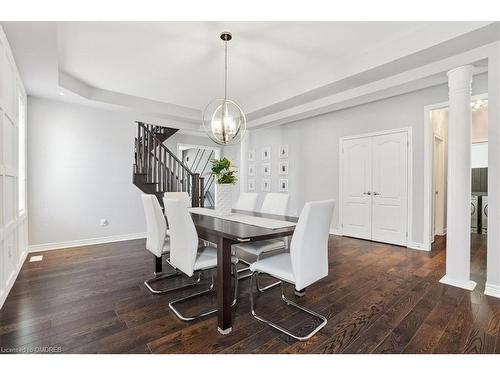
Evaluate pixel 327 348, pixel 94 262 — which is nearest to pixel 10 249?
pixel 94 262

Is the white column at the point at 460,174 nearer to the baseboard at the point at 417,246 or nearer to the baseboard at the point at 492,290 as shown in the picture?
the baseboard at the point at 492,290

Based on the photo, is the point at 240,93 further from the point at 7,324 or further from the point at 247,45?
the point at 7,324

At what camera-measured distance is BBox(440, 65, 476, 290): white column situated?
2.62m

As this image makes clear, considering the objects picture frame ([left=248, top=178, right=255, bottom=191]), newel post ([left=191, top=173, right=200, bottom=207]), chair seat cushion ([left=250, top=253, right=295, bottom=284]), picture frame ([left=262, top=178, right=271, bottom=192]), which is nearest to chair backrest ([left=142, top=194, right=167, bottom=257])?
chair seat cushion ([left=250, top=253, right=295, bottom=284])

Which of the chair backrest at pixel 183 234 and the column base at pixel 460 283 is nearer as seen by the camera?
the chair backrest at pixel 183 234

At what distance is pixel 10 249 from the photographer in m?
2.64

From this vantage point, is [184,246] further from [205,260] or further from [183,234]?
[205,260]

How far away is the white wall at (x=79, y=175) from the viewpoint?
13.1ft

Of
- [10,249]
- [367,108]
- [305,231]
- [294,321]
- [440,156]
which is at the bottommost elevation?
[294,321]

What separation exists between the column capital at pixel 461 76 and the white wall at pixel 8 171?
171 inches

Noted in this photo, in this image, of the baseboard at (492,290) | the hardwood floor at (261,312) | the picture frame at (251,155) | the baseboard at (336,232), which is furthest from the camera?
the picture frame at (251,155)

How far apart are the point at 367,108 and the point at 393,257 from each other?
2.63 metres

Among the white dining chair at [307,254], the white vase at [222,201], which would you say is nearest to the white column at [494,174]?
the white dining chair at [307,254]

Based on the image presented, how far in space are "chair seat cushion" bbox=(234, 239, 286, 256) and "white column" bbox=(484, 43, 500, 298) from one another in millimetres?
2015
